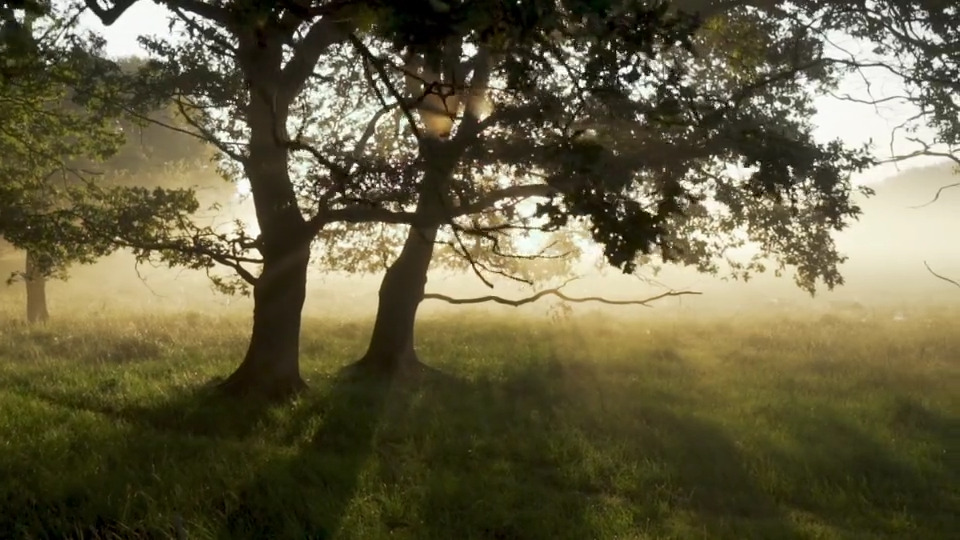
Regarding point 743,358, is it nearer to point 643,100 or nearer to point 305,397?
point 643,100

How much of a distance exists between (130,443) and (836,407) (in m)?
11.0

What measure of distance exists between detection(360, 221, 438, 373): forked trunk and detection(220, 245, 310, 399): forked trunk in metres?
2.71

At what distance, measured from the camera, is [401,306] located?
15484 mm

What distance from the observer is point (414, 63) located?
1505 cm

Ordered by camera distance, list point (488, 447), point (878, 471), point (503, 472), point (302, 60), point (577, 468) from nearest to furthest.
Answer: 1. point (503, 472)
2. point (577, 468)
3. point (488, 447)
4. point (878, 471)
5. point (302, 60)

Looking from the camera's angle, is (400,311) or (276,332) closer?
(276,332)

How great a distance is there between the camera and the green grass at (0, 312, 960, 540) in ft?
24.2

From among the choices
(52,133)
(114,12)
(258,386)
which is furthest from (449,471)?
(52,133)

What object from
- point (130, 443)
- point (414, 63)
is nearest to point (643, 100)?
point (414, 63)

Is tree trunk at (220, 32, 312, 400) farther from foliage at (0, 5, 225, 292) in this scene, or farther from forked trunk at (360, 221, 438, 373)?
forked trunk at (360, 221, 438, 373)

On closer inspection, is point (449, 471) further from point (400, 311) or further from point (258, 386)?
point (400, 311)

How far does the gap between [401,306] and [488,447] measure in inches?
229

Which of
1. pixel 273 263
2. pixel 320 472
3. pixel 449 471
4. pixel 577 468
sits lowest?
pixel 577 468

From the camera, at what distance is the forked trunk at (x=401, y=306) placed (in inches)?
597
